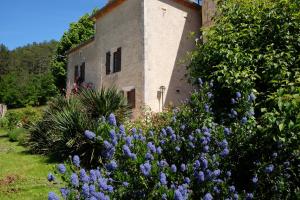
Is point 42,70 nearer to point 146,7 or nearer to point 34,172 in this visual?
point 146,7

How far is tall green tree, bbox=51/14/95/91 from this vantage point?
109ft

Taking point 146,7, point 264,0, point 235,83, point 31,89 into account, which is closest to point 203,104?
point 235,83

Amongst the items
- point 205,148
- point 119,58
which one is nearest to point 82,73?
point 119,58

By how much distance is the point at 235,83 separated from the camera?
5.05 m

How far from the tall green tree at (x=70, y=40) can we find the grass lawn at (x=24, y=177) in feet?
72.1

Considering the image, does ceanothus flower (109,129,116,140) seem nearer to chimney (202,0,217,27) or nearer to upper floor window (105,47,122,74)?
chimney (202,0,217,27)

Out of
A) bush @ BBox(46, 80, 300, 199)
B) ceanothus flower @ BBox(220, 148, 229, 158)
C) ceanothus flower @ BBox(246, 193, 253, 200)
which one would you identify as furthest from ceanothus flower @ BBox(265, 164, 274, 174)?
ceanothus flower @ BBox(220, 148, 229, 158)

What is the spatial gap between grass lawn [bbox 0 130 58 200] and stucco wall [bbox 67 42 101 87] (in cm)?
939

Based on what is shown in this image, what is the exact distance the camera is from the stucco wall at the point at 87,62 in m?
21.4

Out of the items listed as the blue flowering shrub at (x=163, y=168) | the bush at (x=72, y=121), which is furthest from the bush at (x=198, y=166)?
the bush at (x=72, y=121)

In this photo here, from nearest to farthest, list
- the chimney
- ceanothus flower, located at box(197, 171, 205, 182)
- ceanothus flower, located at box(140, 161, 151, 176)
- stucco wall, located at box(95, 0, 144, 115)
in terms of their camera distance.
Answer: ceanothus flower, located at box(140, 161, 151, 176)
ceanothus flower, located at box(197, 171, 205, 182)
stucco wall, located at box(95, 0, 144, 115)
the chimney

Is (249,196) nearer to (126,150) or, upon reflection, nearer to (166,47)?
(126,150)

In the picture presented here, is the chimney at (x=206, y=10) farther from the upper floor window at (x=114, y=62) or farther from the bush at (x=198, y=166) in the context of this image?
the bush at (x=198, y=166)

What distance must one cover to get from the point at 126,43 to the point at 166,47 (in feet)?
6.86
